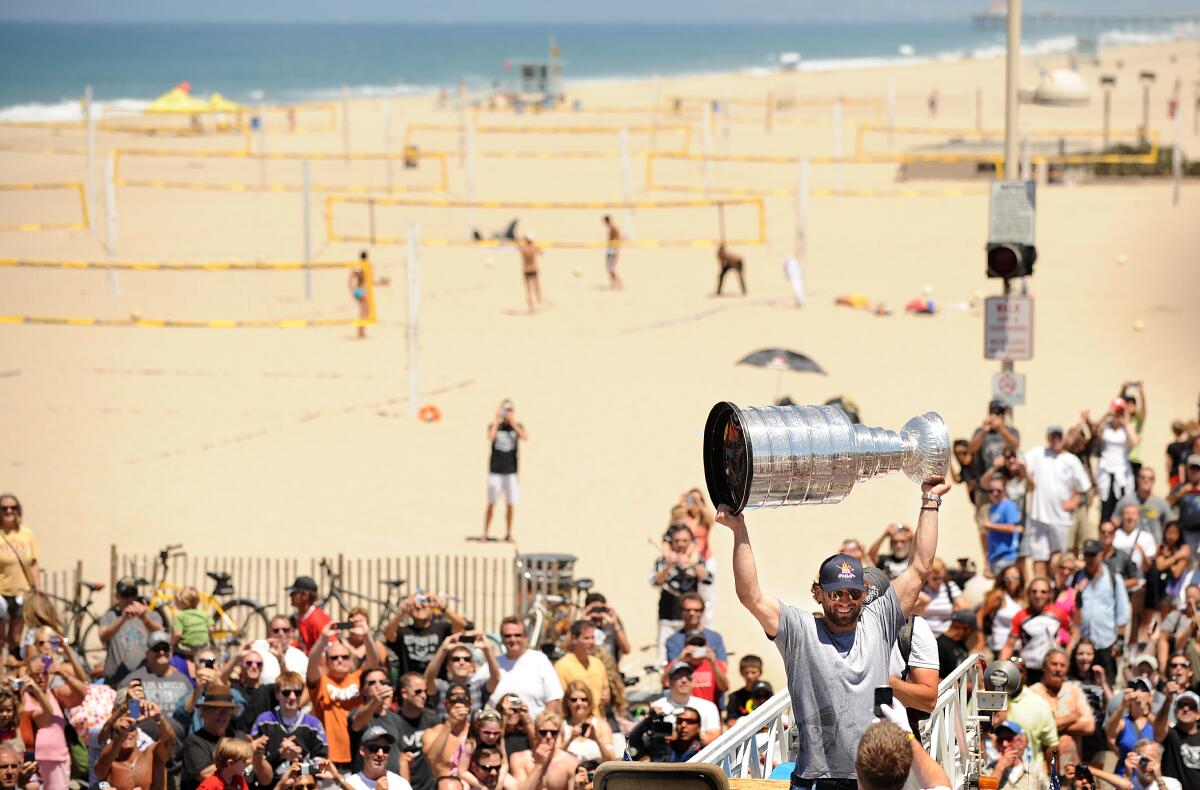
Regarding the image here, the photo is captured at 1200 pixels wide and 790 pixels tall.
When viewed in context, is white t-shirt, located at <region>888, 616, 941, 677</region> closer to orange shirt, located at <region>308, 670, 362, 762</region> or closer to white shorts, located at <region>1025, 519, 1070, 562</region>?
orange shirt, located at <region>308, 670, 362, 762</region>

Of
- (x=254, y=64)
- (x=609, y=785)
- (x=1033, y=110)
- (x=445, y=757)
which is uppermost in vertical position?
(x=254, y=64)

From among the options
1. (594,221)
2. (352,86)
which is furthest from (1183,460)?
(352,86)

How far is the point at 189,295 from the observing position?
2711 centimetres

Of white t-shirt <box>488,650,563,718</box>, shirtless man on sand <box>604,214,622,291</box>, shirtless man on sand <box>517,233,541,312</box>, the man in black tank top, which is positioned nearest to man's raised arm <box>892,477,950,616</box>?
white t-shirt <box>488,650,563,718</box>

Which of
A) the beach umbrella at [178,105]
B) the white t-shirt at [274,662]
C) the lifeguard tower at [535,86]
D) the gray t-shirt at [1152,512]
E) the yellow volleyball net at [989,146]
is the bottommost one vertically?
the white t-shirt at [274,662]

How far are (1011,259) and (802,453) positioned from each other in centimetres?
807

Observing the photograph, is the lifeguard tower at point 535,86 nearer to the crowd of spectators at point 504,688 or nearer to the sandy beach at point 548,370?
the sandy beach at point 548,370

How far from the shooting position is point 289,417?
763 inches

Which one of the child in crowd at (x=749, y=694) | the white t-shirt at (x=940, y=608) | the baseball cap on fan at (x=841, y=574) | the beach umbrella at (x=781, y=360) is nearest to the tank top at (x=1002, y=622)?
the white t-shirt at (x=940, y=608)

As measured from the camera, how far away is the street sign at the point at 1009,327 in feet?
42.8

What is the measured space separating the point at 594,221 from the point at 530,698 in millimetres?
26071

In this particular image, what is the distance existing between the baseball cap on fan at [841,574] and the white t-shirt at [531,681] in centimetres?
415

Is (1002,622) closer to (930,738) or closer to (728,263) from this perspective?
(930,738)

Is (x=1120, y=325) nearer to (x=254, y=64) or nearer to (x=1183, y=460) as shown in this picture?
(x=1183, y=460)
